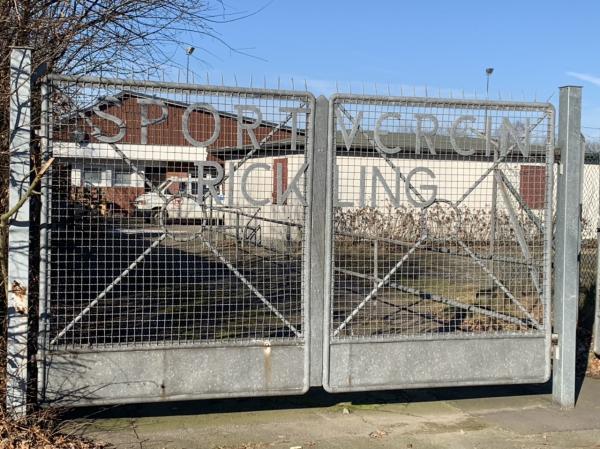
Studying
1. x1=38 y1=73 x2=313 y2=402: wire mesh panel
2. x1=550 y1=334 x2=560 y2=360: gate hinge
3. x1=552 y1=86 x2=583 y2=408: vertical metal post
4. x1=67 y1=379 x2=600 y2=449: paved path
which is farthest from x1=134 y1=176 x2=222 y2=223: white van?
x1=550 y1=334 x2=560 y2=360: gate hinge

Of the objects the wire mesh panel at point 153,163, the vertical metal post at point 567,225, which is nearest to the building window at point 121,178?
the wire mesh panel at point 153,163

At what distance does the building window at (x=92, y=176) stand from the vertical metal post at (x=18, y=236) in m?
0.44

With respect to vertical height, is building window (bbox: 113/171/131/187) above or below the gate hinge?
above

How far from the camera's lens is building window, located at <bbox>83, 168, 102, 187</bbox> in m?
5.28

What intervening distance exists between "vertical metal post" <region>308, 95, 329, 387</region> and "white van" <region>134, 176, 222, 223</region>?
0.86m

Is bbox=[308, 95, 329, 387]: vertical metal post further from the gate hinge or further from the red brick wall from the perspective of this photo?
the gate hinge

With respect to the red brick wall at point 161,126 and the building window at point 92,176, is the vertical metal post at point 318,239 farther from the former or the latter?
the building window at point 92,176

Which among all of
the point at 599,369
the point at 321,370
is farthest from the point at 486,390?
the point at 321,370

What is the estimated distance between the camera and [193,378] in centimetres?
539

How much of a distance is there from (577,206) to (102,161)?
3997 mm

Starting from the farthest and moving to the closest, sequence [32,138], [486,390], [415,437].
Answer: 1. [486,390]
2. [415,437]
3. [32,138]

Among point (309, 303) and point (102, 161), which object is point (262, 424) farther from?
point (102, 161)

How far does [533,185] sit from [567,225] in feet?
1.57

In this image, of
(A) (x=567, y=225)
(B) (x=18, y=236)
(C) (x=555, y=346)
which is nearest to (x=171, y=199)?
(B) (x=18, y=236)
